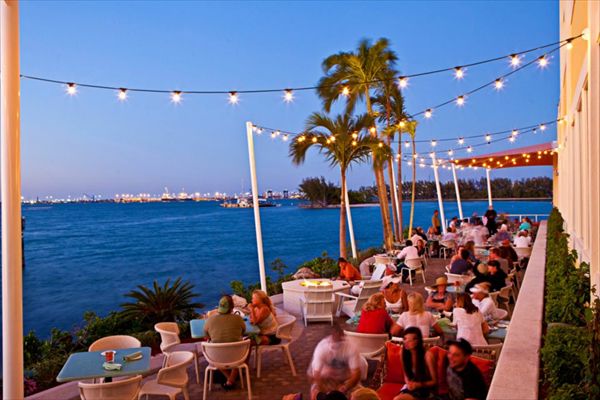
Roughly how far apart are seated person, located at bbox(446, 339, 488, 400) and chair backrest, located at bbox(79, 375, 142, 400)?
258 centimetres

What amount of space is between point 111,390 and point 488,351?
355 cm

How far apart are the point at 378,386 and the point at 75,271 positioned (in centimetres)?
4733

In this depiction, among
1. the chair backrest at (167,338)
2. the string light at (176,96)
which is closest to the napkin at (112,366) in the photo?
the chair backrest at (167,338)

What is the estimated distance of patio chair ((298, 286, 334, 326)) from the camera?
8.64 m

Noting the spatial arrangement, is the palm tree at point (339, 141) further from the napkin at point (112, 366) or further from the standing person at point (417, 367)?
the standing person at point (417, 367)

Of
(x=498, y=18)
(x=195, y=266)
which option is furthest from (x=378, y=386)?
(x=195, y=266)

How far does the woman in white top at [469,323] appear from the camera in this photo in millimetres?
5314

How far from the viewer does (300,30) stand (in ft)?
169

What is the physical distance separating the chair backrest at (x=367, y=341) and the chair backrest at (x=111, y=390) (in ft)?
7.57

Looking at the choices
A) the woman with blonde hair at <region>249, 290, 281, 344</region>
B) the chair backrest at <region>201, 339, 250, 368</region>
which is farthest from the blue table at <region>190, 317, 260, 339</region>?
the chair backrest at <region>201, 339, 250, 368</region>

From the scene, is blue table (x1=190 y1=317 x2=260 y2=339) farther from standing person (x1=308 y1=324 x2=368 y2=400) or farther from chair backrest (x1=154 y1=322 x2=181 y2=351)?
standing person (x1=308 y1=324 x2=368 y2=400)

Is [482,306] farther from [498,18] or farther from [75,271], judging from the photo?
[75,271]

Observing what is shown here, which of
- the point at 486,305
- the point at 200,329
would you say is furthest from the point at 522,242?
the point at 200,329

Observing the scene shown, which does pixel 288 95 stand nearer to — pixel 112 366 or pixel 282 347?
pixel 282 347
